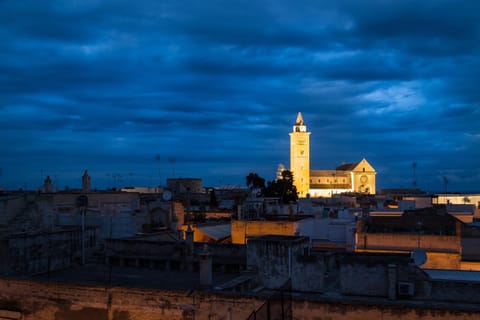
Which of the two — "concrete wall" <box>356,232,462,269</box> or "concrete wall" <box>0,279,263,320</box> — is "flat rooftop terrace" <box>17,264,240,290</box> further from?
"concrete wall" <box>356,232,462,269</box>

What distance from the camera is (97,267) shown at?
2027 centimetres

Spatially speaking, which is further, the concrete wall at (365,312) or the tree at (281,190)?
the tree at (281,190)

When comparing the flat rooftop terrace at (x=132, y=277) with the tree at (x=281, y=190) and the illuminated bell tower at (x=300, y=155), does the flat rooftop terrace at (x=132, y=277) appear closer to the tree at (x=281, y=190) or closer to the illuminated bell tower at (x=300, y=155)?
the tree at (x=281, y=190)

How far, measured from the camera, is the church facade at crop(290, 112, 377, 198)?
152 m

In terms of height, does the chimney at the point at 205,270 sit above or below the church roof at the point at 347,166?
below

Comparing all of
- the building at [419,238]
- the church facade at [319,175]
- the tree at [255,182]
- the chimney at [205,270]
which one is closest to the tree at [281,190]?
the tree at [255,182]

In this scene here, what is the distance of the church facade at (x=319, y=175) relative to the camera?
5999 inches

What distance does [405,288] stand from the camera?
15.7m

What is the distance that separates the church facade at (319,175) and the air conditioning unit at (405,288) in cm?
13230

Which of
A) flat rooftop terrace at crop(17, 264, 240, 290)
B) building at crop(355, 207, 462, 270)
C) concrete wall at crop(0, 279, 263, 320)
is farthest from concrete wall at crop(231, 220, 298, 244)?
concrete wall at crop(0, 279, 263, 320)

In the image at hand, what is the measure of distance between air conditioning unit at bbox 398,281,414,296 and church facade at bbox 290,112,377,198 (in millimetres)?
132297

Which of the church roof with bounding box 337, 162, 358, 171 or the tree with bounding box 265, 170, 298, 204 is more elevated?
the church roof with bounding box 337, 162, 358, 171

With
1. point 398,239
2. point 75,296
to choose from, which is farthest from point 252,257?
point 398,239

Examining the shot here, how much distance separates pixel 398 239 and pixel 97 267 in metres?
16.0
